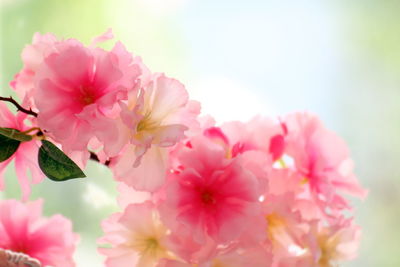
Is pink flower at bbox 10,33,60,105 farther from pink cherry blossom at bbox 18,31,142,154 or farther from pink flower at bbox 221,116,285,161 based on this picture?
pink flower at bbox 221,116,285,161

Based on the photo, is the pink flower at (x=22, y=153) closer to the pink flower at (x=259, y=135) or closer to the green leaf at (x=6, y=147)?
the green leaf at (x=6, y=147)

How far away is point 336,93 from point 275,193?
80cm

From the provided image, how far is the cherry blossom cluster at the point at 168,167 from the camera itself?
540 millimetres

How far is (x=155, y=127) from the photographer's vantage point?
1.86ft

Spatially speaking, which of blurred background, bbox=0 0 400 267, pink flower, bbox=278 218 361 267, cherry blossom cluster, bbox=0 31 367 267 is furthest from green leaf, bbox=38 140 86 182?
blurred background, bbox=0 0 400 267

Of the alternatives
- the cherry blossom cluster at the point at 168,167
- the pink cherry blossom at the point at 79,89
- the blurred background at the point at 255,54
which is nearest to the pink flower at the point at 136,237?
the cherry blossom cluster at the point at 168,167

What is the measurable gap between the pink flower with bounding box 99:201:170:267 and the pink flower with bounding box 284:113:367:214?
0.19 m

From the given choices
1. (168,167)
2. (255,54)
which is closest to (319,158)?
(168,167)

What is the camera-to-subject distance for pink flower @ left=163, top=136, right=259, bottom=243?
23.3 inches

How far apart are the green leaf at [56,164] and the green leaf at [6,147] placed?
29 mm

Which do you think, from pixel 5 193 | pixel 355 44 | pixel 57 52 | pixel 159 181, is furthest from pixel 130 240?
pixel 355 44

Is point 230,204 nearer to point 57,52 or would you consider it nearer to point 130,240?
point 130,240

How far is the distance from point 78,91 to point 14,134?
8cm

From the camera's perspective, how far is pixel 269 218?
68 centimetres
